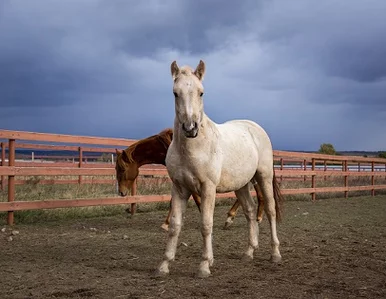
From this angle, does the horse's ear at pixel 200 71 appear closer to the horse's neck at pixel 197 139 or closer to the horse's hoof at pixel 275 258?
the horse's neck at pixel 197 139

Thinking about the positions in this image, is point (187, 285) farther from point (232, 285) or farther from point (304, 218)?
point (304, 218)

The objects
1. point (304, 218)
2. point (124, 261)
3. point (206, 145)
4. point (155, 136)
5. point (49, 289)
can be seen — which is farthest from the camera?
point (304, 218)

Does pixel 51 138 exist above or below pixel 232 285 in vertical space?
above

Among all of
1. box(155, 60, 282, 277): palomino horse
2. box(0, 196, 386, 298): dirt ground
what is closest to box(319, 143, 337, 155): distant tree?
box(0, 196, 386, 298): dirt ground

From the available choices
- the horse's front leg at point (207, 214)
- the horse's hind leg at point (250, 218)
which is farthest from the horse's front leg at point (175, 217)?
the horse's hind leg at point (250, 218)

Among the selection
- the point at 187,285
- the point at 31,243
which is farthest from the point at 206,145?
the point at 31,243

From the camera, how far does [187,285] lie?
3852 mm

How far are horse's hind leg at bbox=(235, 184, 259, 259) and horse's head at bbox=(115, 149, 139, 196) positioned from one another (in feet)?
8.81

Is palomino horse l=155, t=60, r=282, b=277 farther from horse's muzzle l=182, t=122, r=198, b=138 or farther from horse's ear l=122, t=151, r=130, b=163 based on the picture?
horse's ear l=122, t=151, r=130, b=163

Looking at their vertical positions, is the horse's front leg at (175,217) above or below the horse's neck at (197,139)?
below

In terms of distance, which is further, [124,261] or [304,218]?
[304,218]

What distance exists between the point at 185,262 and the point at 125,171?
9.80 ft

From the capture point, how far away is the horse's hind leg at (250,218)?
5.11 meters

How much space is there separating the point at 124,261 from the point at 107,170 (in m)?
3.97
